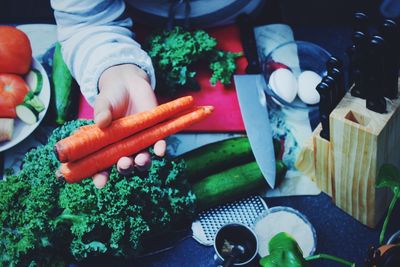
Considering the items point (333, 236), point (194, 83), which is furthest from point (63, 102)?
point (333, 236)

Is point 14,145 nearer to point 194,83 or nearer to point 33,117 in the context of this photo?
point 33,117

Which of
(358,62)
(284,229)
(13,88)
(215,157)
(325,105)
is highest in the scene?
(358,62)

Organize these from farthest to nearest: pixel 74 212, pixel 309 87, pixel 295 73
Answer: pixel 295 73 → pixel 309 87 → pixel 74 212

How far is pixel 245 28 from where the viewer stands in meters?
1.48

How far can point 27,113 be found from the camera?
130cm

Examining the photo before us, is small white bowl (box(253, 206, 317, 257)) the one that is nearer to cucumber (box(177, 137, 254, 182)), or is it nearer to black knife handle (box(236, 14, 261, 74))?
cucumber (box(177, 137, 254, 182))

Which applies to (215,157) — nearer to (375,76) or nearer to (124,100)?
(124,100)

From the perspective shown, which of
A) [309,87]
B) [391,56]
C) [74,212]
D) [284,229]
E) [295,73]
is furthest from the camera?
[295,73]

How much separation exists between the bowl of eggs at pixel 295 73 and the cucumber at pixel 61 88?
551mm

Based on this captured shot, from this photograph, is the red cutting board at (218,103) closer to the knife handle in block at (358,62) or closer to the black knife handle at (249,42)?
the black knife handle at (249,42)

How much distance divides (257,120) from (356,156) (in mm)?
286

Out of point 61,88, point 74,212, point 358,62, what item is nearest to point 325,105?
point 358,62

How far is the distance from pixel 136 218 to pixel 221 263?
0.22 m

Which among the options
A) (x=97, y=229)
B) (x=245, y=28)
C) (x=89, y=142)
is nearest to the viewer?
(x=89, y=142)
